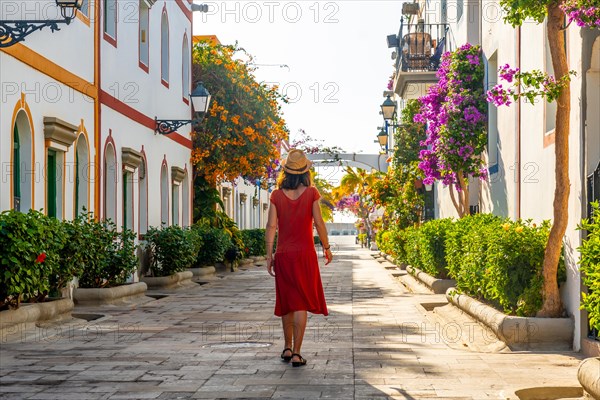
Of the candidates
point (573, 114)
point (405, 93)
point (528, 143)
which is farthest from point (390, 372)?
point (405, 93)

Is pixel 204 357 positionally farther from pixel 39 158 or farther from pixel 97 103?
pixel 97 103

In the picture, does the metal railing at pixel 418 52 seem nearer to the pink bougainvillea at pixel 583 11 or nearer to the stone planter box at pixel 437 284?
the stone planter box at pixel 437 284

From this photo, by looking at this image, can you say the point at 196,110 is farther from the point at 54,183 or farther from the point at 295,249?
the point at 295,249

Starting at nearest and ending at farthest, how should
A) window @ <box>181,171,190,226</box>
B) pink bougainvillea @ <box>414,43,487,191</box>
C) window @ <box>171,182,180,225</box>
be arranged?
pink bougainvillea @ <box>414,43,487,191</box> < window @ <box>171,182,180,225</box> < window @ <box>181,171,190,226</box>

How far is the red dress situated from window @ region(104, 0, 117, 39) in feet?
33.5

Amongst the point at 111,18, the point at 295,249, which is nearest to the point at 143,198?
the point at 111,18

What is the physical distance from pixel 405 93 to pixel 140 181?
326 inches

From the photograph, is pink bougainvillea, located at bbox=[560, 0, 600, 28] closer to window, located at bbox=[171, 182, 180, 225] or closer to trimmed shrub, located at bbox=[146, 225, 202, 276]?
trimmed shrub, located at bbox=[146, 225, 202, 276]

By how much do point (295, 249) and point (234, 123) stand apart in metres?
18.5

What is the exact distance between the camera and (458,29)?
68.0 feet

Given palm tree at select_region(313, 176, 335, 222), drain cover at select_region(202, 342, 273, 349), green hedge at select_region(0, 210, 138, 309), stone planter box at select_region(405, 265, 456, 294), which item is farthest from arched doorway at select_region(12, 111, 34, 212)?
palm tree at select_region(313, 176, 335, 222)

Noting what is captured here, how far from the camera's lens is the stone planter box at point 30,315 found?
1080cm

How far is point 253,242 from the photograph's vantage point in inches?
1537

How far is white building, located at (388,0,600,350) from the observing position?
9.19 metres
